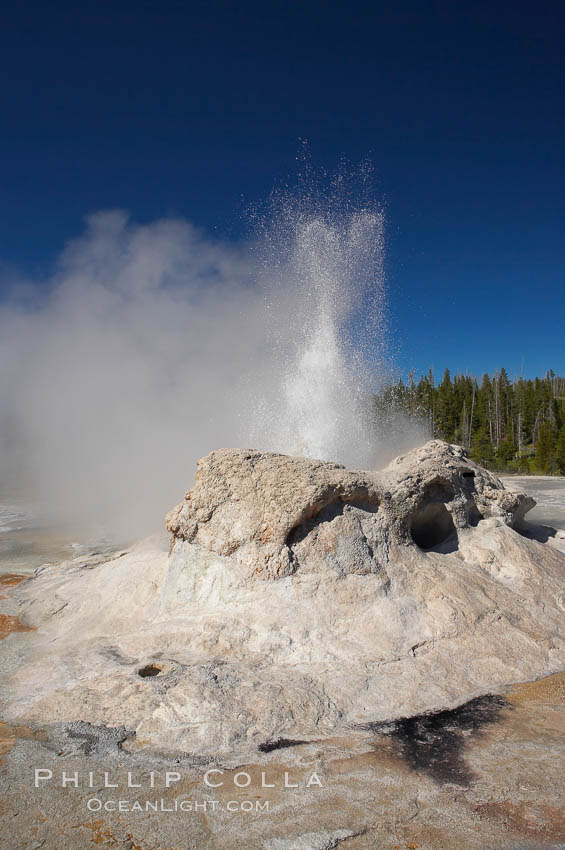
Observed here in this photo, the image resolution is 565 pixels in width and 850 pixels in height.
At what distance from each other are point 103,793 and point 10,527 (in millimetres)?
11707

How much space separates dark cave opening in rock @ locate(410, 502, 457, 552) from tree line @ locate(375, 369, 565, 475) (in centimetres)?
2436

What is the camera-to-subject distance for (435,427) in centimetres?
3669

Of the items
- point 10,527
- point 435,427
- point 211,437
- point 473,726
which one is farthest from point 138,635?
point 435,427

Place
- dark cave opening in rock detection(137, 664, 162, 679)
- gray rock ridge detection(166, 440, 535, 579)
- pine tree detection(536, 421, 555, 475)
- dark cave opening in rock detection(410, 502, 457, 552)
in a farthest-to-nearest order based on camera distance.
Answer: pine tree detection(536, 421, 555, 475) → dark cave opening in rock detection(410, 502, 457, 552) → gray rock ridge detection(166, 440, 535, 579) → dark cave opening in rock detection(137, 664, 162, 679)

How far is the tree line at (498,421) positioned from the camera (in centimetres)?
2972

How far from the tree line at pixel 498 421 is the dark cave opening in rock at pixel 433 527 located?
24.4 meters

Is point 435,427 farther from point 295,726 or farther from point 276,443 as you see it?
point 295,726

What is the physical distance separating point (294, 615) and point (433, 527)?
231cm

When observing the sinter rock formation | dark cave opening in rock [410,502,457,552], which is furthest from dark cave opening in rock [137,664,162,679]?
dark cave opening in rock [410,502,457,552]

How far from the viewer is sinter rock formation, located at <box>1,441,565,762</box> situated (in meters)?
3.45

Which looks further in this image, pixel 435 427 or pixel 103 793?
pixel 435 427

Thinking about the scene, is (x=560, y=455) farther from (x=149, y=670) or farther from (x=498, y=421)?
(x=149, y=670)

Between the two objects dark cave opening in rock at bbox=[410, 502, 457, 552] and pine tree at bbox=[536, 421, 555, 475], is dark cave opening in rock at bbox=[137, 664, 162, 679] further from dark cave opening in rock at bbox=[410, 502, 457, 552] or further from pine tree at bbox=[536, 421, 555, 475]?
pine tree at bbox=[536, 421, 555, 475]

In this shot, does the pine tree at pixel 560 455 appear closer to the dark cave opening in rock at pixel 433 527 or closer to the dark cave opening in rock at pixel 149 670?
the dark cave opening in rock at pixel 433 527
